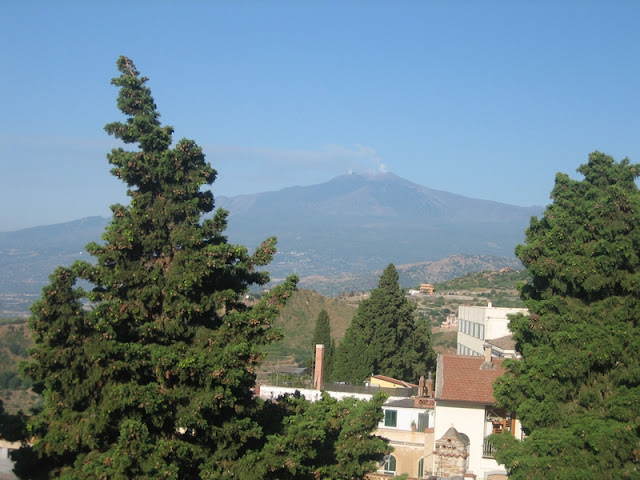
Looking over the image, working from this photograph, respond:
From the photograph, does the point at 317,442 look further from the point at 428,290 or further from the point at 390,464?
the point at 428,290

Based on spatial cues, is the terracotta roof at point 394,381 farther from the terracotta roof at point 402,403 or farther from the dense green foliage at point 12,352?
the dense green foliage at point 12,352

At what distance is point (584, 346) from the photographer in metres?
18.5

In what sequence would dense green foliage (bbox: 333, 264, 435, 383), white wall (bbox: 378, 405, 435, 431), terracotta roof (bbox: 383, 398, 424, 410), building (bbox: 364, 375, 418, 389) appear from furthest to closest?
dense green foliage (bbox: 333, 264, 435, 383) < building (bbox: 364, 375, 418, 389) < terracotta roof (bbox: 383, 398, 424, 410) < white wall (bbox: 378, 405, 435, 431)

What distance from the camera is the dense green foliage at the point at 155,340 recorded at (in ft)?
38.7

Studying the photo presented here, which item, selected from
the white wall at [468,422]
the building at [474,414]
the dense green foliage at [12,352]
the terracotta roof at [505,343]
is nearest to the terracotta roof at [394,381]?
the terracotta roof at [505,343]

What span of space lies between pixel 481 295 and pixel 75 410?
282ft

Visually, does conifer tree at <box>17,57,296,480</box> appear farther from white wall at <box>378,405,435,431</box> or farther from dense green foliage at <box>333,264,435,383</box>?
dense green foliage at <box>333,264,435,383</box>

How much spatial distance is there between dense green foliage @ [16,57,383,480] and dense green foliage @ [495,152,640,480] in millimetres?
7020

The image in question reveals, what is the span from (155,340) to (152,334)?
0.17m

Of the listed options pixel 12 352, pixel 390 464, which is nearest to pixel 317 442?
pixel 390 464

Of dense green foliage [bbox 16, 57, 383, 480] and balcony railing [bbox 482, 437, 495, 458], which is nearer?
dense green foliage [bbox 16, 57, 383, 480]

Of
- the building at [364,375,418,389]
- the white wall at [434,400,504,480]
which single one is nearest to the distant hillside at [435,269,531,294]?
the building at [364,375,418,389]

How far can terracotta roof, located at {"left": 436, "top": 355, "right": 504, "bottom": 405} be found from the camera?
27734 mm

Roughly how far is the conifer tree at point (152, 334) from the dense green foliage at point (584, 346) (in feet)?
25.9
